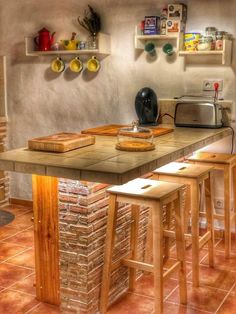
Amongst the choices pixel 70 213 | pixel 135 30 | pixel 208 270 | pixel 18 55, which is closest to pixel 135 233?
pixel 70 213

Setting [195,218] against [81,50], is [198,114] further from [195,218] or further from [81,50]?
[81,50]

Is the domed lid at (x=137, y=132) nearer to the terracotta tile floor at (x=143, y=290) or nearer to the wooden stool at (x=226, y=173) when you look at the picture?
the wooden stool at (x=226, y=173)

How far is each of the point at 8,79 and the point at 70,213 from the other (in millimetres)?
2665

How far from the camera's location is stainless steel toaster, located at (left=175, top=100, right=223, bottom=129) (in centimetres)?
379

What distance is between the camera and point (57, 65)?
14.9 feet

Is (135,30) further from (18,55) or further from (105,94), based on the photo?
(18,55)

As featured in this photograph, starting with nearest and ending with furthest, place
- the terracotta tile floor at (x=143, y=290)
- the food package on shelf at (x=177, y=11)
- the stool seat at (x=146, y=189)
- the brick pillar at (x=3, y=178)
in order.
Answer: the stool seat at (x=146, y=189)
the terracotta tile floor at (x=143, y=290)
the food package on shelf at (x=177, y=11)
the brick pillar at (x=3, y=178)

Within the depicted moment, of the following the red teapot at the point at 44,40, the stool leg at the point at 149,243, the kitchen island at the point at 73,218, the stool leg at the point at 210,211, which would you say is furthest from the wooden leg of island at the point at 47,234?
the red teapot at the point at 44,40

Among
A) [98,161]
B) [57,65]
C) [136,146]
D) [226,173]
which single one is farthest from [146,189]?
[57,65]

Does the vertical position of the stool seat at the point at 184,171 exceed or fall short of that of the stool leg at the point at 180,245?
it exceeds it

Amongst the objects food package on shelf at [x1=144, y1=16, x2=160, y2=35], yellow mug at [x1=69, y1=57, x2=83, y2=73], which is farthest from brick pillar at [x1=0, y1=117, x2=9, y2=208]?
Answer: food package on shelf at [x1=144, y1=16, x2=160, y2=35]

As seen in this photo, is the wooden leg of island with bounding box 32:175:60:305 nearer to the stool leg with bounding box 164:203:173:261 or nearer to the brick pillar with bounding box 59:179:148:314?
the brick pillar with bounding box 59:179:148:314

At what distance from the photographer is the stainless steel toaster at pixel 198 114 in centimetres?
379

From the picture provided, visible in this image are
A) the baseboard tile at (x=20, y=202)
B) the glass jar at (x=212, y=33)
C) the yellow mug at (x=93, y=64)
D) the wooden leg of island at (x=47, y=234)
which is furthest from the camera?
the baseboard tile at (x=20, y=202)
